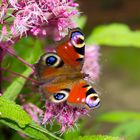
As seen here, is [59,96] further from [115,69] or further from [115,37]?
[115,69]

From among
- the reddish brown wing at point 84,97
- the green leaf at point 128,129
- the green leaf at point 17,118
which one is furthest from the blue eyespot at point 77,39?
the green leaf at point 128,129

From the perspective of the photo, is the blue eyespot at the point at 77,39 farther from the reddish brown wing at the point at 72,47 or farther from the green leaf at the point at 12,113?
the green leaf at the point at 12,113

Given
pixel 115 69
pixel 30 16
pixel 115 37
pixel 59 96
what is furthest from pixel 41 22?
pixel 115 69

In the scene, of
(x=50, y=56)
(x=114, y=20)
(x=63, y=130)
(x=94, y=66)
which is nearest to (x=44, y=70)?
(x=50, y=56)

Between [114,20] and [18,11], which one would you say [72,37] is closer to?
[18,11]

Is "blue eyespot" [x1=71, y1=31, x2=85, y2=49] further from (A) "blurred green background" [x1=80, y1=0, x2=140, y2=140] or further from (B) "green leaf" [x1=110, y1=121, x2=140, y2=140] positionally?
(A) "blurred green background" [x1=80, y1=0, x2=140, y2=140]

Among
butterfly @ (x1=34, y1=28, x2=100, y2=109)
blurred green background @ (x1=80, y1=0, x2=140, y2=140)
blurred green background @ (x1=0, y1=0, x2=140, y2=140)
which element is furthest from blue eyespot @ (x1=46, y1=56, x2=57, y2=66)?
blurred green background @ (x1=80, y1=0, x2=140, y2=140)
